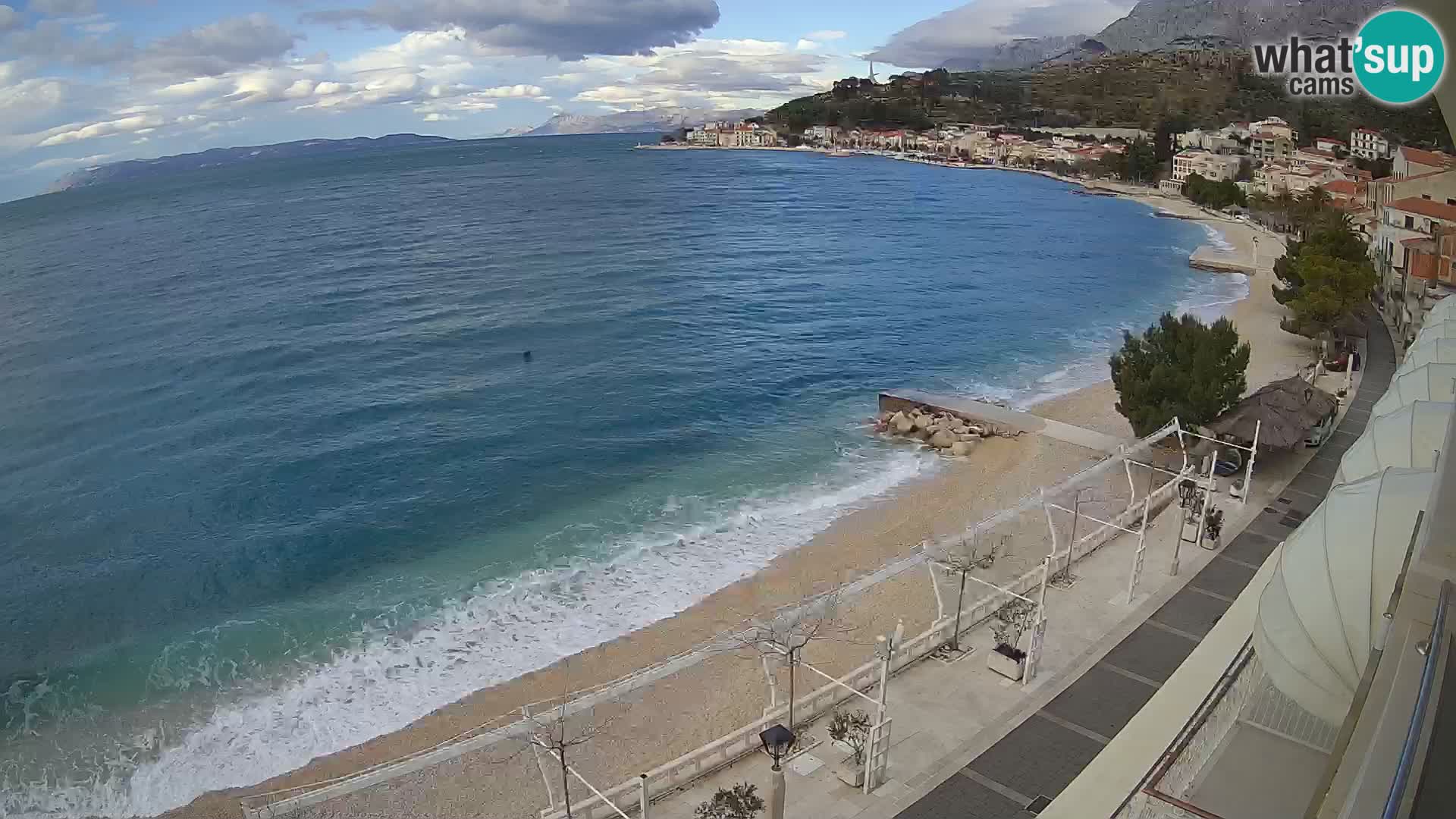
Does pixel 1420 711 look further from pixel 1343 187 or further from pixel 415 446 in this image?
pixel 1343 187

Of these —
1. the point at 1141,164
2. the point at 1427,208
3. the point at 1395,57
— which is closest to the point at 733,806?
the point at 1395,57

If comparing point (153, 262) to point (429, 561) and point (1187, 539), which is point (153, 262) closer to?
point (429, 561)

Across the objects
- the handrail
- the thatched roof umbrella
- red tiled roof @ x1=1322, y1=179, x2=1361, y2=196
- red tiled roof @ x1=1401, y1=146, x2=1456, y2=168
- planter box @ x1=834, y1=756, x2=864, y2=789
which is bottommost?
planter box @ x1=834, y1=756, x2=864, y2=789

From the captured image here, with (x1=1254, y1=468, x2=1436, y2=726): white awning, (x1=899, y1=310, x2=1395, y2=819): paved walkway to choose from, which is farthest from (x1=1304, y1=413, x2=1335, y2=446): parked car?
(x1=1254, y1=468, x2=1436, y2=726): white awning

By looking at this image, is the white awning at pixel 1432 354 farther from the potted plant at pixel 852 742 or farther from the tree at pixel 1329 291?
the tree at pixel 1329 291

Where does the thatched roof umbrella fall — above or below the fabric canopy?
below

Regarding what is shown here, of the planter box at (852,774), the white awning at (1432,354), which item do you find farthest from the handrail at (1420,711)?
the white awning at (1432,354)

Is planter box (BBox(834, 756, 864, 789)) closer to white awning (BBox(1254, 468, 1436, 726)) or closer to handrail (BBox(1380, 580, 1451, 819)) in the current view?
white awning (BBox(1254, 468, 1436, 726))
